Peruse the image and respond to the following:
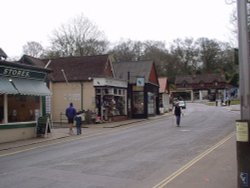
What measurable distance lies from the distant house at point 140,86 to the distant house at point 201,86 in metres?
75.3

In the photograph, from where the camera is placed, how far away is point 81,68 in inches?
1527

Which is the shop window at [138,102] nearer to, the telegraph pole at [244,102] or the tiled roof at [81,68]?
the tiled roof at [81,68]

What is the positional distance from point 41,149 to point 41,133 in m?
5.97

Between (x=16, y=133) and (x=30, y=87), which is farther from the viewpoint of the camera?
(x=30, y=87)

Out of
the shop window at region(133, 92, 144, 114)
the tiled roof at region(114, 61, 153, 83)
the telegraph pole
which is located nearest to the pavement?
the telegraph pole

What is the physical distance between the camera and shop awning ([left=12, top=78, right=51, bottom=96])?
22844mm

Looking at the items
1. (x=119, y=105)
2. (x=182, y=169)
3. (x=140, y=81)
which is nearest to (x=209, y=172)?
(x=182, y=169)

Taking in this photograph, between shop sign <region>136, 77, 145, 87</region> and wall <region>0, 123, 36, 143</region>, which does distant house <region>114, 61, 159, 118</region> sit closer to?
shop sign <region>136, 77, 145, 87</region>

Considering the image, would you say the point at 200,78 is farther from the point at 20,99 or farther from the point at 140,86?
the point at 20,99

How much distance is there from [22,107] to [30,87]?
3.75 feet

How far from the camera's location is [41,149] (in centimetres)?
1802

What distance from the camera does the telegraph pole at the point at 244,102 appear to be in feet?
25.6

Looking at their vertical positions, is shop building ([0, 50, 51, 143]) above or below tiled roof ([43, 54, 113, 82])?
below

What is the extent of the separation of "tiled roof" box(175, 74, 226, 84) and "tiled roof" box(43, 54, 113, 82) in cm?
8589
